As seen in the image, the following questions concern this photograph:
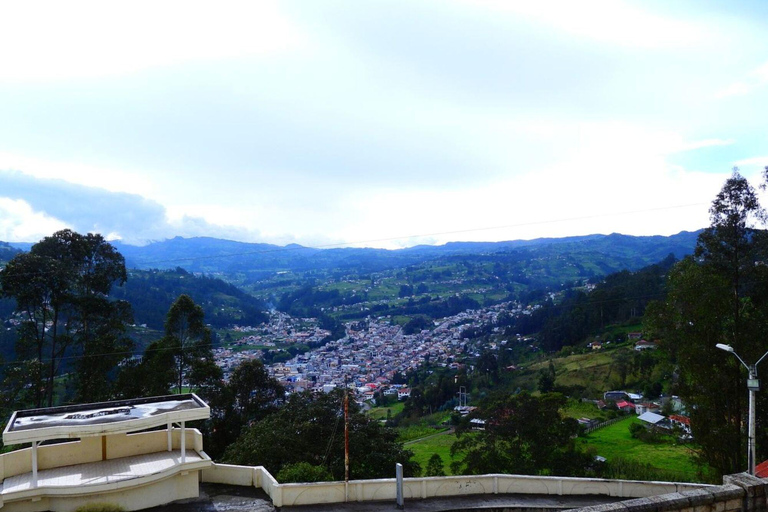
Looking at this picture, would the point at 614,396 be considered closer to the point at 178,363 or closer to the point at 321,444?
the point at 321,444

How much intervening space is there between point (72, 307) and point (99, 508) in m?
13.9

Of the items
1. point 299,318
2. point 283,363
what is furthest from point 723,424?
point 299,318

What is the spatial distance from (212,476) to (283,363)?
189 ft

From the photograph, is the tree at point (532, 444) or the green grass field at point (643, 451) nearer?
the tree at point (532, 444)

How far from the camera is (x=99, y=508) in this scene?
8523 millimetres

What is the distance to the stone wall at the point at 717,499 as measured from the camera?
216 inches

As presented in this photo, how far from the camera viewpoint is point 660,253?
19375 cm

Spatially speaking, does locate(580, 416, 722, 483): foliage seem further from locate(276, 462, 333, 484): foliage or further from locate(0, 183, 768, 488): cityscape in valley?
locate(276, 462, 333, 484): foliage

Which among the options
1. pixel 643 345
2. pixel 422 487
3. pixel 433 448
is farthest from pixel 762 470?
pixel 643 345

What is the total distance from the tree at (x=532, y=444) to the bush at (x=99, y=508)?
13.5 meters

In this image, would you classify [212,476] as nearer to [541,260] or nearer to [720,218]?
[720,218]

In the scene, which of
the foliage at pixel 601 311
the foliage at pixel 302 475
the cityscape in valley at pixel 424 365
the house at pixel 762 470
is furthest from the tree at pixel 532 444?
the foliage at pixel 601 311

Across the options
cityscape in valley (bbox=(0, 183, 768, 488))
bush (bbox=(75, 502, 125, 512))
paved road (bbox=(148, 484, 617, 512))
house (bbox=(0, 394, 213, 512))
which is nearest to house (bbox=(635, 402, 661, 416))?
cityscape in valley (bbox=(0, 183, 768, 488))

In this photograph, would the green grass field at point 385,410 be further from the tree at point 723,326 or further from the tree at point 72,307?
the tree at point 723,326
